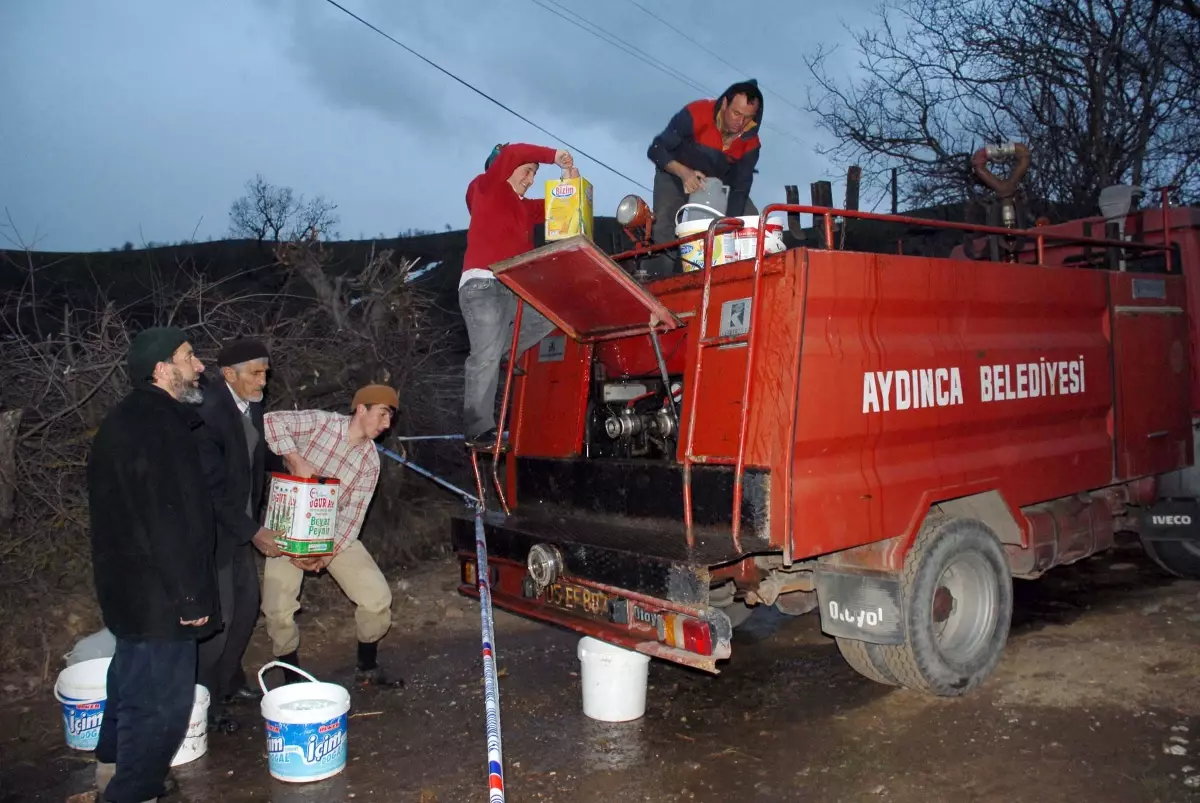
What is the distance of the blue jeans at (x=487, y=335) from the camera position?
16.6 ft

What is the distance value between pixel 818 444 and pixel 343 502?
105 inches

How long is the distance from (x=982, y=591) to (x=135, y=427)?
13.1 feet

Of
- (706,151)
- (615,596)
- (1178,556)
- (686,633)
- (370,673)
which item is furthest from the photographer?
(1178,556)

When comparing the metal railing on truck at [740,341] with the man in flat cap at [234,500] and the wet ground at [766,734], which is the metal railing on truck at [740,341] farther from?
the man in flat cap at [234,500]

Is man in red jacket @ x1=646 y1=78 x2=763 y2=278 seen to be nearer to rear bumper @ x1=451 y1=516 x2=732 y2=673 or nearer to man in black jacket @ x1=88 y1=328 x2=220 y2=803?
rear bumper @ x1=451 y1=516 x2=732 y2=673

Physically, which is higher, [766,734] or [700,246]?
[700,246]

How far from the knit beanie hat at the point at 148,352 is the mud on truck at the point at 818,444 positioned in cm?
154

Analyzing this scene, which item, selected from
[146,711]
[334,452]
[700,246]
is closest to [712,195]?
[700,246]

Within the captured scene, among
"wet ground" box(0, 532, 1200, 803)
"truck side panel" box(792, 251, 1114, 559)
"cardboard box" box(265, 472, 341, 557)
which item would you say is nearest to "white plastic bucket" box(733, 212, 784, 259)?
"truck side panel" box(792, 251, 1114, 559)

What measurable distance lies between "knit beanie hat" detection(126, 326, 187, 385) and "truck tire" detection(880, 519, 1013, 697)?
3.27 meters

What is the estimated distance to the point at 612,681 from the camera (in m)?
4.37

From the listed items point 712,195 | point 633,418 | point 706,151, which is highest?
point 706,151

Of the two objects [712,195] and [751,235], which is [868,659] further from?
[712,195]

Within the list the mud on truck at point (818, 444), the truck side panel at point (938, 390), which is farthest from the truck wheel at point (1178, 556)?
the truck side panel at point (938, 390)
